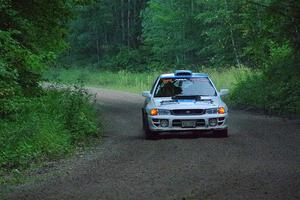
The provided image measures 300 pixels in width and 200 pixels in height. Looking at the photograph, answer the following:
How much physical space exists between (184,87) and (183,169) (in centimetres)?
629

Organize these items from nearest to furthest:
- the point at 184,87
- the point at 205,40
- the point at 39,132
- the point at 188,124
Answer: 1. the point at 39,132
2. the point at 188,124
3. the point at 184,87
4. the point at 205,40

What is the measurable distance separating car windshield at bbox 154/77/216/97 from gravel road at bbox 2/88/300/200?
1163mm

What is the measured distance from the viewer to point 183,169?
11609 millimetres

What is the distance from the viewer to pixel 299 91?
23812mm

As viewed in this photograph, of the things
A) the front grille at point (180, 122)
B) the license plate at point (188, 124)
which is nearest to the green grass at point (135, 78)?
the front grille at point (180, 122)

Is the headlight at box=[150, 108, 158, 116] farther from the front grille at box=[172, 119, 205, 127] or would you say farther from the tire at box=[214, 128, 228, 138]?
the tire at box=[214, 128, 228, 138]

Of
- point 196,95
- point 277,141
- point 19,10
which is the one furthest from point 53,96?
point 277,141

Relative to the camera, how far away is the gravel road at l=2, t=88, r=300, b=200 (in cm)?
935

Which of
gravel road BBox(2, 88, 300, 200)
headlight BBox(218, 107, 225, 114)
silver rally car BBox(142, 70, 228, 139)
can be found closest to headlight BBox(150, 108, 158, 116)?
silver rally car BBox(142, 70, 228, 139)

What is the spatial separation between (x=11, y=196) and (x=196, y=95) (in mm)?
8414

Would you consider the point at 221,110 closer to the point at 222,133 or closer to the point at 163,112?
the point at 222,133

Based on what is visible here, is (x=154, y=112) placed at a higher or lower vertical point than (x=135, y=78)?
higher

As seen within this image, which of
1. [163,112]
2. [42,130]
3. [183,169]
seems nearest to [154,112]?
[163,112]

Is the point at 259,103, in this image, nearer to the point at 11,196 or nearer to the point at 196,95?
the point at 196,95
